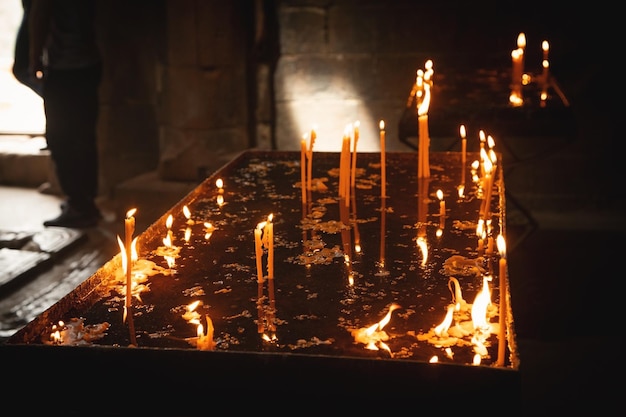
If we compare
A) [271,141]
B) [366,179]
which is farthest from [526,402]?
[271,141]

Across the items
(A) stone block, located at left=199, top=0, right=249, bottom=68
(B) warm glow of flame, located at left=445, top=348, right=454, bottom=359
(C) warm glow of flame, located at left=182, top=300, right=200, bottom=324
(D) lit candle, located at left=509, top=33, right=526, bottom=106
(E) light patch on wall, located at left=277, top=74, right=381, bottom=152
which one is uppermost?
(A) stone block, located at left=199, top=0, right=249, bottom=68

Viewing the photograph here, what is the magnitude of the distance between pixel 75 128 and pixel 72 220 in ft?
2.20

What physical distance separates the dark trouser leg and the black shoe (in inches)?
1.6

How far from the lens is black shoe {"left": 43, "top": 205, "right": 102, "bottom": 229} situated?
238 inches

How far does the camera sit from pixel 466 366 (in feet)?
4.77

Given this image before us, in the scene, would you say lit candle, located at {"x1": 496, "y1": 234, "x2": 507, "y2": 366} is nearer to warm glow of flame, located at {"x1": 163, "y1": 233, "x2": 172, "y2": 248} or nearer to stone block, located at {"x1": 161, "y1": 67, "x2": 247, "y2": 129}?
warm glow of flame, located at {"x1": 163, "y1": 233, "x2": 172, "y2": 248}

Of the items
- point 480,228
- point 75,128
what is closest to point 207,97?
point 75,128

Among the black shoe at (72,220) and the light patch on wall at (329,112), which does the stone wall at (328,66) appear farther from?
the black shoe at (72,220)

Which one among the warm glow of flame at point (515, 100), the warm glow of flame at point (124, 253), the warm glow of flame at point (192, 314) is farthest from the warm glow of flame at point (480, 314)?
the warm glow of flame at point (515, 100)

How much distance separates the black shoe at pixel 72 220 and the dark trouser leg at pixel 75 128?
4cm

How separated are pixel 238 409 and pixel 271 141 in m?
4.66

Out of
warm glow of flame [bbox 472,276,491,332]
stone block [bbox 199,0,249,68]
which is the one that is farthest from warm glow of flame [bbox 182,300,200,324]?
stone block [bbox 199,0,249,68]

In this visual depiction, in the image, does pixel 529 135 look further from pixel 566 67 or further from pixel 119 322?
pixel 119 322

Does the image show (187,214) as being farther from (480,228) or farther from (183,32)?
(183,32)
